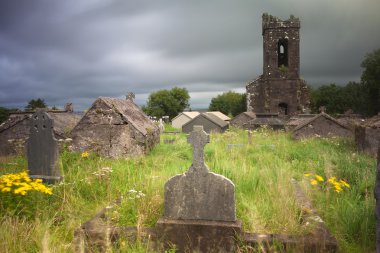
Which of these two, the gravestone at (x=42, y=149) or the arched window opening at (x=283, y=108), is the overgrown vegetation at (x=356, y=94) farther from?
the gravestone at (x=42, y=149)

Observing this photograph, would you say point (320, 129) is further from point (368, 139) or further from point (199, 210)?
point (199, 210)

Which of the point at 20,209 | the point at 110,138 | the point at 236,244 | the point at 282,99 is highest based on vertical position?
the point at 282,99

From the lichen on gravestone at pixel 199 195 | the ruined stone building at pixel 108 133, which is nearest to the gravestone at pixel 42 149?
the ruined stone building at pixel 108 133

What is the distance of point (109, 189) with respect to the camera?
518 cm

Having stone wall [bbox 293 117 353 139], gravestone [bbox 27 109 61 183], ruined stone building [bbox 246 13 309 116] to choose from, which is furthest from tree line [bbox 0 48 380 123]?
gravestone [bbox 27 109 61 183]

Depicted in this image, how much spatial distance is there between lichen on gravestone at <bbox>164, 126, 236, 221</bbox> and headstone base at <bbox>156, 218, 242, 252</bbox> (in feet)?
0.46

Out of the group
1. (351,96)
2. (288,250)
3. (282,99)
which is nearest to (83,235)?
(288,250)

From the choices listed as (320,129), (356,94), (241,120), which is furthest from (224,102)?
(320,129)

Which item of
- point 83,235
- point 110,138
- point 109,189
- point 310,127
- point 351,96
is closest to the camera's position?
point 83,235

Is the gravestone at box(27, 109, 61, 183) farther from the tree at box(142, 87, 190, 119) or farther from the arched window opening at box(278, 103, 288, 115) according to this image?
the tree at box(142, 87, 190, 119)

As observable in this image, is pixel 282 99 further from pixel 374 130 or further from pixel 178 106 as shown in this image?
pixel 178 106

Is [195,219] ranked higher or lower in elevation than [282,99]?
lower

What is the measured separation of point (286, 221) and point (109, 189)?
2911 mm

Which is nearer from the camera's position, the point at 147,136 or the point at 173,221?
the point at 173,221
